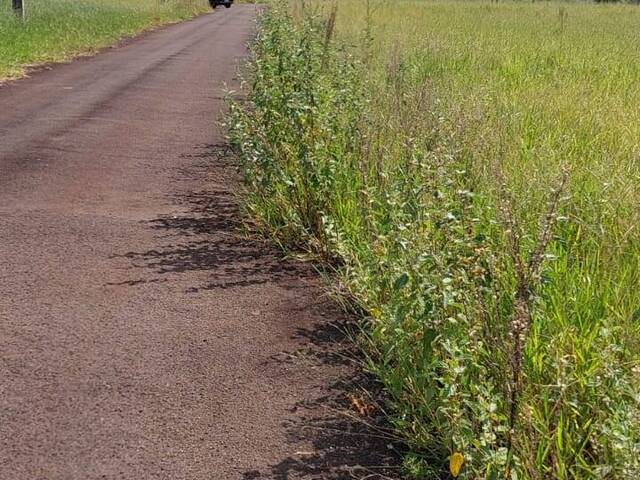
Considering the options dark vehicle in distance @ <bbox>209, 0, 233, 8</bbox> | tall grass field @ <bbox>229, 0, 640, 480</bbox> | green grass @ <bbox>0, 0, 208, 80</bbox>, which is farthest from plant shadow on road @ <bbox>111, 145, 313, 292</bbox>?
dark vehicle in distance @ <bbox>209, 0, 233, 8</bbox>

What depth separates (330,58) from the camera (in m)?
7.46

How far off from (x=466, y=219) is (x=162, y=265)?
91.6 inches

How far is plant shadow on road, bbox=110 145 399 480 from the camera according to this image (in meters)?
3.01

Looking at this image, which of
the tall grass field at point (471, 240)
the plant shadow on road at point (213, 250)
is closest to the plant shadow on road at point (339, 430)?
the tall grass field at point (471, 240)

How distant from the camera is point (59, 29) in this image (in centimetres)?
1894

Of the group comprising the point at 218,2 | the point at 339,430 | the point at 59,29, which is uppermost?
the point at 218,2

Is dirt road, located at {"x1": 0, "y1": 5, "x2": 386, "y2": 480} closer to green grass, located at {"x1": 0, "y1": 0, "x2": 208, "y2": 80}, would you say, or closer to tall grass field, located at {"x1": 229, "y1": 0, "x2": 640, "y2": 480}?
tall grass field, located at {"x1": 229, "y1": 0, "x2": 640, "y2": 480}

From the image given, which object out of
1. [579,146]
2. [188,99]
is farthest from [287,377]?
[188,99]

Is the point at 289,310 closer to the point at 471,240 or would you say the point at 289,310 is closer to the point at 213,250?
the point at 213,250

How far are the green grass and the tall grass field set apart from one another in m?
8.42

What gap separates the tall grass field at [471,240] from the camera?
2.64 m

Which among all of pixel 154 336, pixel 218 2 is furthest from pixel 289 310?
pixel 218 2

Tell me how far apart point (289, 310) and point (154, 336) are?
79cm

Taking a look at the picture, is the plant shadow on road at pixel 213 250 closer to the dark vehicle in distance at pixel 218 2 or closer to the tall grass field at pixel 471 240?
the tall grass field at pixel 471 240
